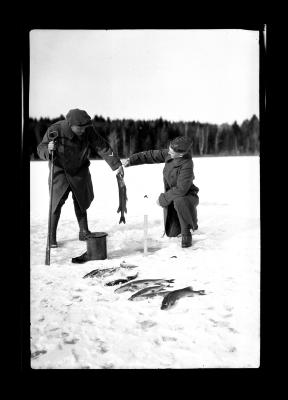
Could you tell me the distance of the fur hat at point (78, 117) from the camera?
2547mm

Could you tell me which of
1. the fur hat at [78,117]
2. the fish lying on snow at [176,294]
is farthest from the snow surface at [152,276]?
the fur hat at [78,117]

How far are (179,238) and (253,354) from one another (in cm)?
78

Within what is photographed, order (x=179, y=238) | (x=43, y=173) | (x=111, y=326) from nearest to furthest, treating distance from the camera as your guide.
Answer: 1. (x=111, y=326)
2. (x=43, y=173)
3. (x=179, y=238)

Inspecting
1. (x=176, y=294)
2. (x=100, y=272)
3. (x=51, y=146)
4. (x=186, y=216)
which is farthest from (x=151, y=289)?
(x=51, y=146)

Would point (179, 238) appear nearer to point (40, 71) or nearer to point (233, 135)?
point (233, 135)

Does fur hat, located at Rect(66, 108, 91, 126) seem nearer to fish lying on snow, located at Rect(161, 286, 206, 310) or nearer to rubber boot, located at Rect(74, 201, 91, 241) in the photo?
rubber boot, located at Rect(74, 201, 91, 241)

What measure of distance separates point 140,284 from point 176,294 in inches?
8.2

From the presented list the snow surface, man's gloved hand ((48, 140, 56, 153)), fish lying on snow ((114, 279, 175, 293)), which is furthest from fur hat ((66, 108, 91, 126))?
fish lying on snow ((114, 279, 175, 293))

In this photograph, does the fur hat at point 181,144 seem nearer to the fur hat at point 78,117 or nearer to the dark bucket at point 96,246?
the fur hat at point 78,117

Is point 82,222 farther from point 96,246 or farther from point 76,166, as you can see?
point 76,166

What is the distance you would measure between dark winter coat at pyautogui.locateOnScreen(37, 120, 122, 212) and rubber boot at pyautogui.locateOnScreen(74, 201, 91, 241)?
0.03 metres

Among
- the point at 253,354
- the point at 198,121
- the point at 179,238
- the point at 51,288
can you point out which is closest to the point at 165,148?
the point at 198,121

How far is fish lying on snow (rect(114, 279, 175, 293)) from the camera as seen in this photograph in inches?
97.1

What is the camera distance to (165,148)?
2629 mm
